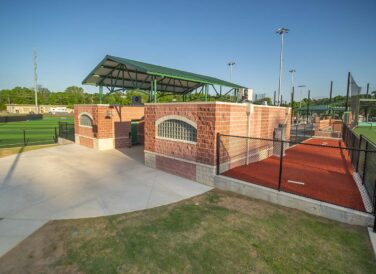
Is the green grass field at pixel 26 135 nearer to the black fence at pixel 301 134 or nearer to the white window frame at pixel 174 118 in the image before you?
the white window frame at pixel 174 118

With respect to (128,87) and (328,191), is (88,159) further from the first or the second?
(328,191)

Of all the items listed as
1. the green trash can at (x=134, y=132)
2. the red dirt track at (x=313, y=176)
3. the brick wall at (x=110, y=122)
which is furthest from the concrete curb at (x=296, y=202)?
the green trash can at (x=134, y=132)

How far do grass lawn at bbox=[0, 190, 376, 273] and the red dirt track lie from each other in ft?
3.91

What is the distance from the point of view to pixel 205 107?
8688mm

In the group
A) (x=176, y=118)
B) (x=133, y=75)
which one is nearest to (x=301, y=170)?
(x=176, y=118)

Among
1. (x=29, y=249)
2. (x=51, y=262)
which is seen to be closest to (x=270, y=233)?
(x=51, y=262)

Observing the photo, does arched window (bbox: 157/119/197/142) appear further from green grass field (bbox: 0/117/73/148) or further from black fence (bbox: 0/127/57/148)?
green grass field (bbox: 0/117/73/148)

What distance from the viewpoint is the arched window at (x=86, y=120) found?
17.5 m

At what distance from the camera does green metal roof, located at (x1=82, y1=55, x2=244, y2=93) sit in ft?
43.8

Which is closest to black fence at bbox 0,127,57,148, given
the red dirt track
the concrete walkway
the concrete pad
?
the concrete walkway

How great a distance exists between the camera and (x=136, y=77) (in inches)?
616

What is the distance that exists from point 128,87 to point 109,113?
358 cm

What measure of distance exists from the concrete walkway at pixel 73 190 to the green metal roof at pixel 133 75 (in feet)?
19.5

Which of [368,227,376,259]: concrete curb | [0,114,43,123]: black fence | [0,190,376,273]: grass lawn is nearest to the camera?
[0,190,376,273]: grass lawn
